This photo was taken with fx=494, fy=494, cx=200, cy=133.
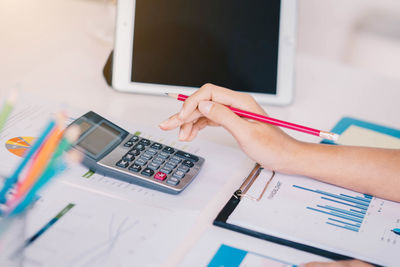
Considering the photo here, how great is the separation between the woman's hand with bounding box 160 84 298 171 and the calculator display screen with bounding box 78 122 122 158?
8cm

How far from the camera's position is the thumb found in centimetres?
72

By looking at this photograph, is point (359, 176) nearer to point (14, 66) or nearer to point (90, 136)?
point (90, 136)

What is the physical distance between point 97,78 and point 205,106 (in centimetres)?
36

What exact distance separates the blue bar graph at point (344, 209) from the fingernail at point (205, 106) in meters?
0.17

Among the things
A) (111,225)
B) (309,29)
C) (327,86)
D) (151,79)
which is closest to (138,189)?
(111,225)

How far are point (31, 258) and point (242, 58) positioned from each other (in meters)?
0.55

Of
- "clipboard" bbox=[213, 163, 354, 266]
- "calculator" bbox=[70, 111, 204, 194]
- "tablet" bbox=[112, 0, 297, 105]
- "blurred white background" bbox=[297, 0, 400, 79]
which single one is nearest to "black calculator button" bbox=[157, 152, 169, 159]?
"calculator" bbox=[70, 111, 204, 194]

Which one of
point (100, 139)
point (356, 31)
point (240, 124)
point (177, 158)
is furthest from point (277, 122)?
point (356, 31)

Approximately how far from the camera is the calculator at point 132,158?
2.22ft

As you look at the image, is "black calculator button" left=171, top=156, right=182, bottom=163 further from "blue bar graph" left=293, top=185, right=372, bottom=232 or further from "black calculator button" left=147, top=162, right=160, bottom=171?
"blue bar graph" left=293, top=185, right=372, bottom=232

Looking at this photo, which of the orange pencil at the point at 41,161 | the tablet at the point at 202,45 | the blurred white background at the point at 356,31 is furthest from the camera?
the blurred white background at the point at 356,31

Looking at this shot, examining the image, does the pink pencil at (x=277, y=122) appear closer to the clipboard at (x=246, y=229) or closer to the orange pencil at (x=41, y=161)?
the clipboard at (x=246, y=229)

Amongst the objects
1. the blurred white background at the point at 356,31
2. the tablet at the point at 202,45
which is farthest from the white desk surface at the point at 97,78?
the blurred white background at the point at 356,31

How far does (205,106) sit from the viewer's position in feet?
2.36
